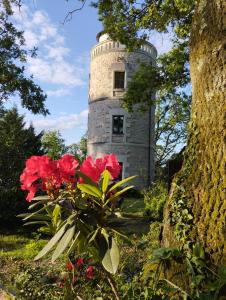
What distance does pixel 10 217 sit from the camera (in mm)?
12180

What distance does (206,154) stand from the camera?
10.8 feet

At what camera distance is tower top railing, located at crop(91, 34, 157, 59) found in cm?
2740

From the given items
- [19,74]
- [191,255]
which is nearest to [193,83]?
[191,255]

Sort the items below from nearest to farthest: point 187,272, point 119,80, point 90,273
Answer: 1. point 187,272
2. point 90,273
3. point 119,80

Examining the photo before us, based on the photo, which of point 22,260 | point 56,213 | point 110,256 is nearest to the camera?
point 110,256

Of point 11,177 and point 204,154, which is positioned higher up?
point 204,154

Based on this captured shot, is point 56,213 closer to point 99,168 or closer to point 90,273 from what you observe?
point 99,168

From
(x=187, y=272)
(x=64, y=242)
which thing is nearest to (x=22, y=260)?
(x=187, y=272)

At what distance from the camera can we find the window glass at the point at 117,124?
27141 millimetres

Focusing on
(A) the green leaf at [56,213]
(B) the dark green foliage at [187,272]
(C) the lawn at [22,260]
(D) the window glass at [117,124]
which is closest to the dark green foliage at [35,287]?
(C) the lawn at [22,260]

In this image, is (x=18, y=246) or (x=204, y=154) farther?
(x=18, y=246)

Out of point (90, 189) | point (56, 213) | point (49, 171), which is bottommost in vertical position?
point (56, 213)

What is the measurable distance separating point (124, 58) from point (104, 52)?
A: 1585 mm

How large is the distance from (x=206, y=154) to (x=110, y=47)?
83.3 feet
